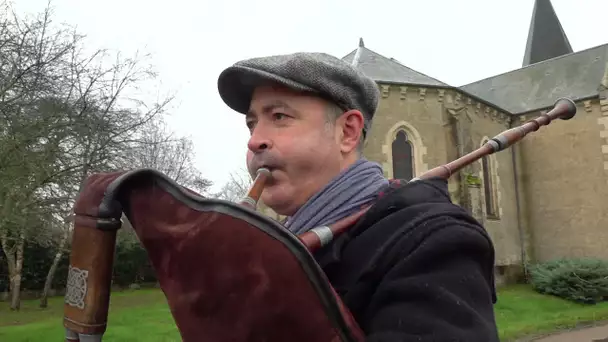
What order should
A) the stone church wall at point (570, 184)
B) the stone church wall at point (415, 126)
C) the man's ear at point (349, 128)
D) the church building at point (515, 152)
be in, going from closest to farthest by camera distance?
the man's ear at point (349, 128), the stone church wall at point (415, 126), the church building at point (515, 152), the stone church wall at point (570, 184)

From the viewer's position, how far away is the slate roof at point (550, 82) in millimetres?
20172

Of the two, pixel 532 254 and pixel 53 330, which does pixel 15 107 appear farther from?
pixel 532 254

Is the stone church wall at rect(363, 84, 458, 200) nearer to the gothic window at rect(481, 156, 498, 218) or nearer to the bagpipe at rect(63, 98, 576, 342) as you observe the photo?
the gothic window at rect(481, 156, 498, 218)

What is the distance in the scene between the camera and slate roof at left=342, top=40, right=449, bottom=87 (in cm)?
1664

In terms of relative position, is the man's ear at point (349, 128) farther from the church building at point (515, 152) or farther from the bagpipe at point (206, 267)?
the church building at point (515, 152)

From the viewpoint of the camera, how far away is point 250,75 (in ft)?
4.73

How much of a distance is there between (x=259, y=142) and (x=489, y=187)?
61.2ft

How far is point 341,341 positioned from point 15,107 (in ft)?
36.7

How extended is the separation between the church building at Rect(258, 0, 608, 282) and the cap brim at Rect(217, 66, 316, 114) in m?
13.8

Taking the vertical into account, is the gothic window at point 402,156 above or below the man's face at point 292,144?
above

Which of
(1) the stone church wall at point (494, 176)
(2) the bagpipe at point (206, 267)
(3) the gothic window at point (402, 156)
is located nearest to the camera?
(2) the bagpipe at point (206, 267)

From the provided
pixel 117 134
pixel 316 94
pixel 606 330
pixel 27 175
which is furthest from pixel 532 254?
pixel 316 94

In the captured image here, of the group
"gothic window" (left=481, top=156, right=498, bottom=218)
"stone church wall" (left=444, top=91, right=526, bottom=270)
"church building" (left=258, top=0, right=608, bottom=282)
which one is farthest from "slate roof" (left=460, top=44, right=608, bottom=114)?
"gothic window" (left=481, top=156, right=498, bottom=218)

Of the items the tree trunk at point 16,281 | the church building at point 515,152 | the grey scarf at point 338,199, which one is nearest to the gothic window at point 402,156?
the church building at point 515,152
